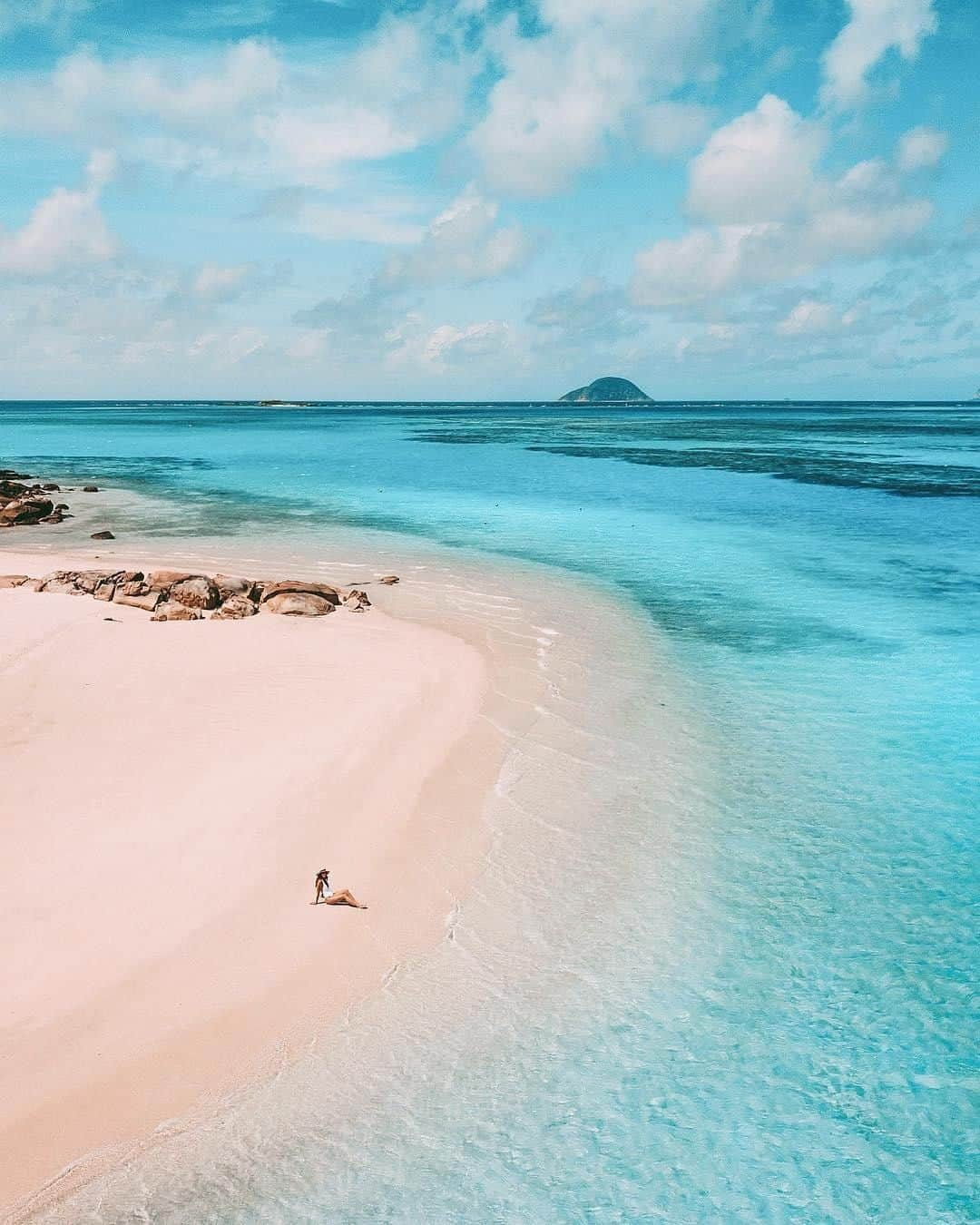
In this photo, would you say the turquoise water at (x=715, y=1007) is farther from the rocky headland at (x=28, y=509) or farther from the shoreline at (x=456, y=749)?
the rocky headland at (x=28, y=509)

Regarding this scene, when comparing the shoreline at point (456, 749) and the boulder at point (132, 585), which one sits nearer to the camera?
the shoreline at point (456, 749)

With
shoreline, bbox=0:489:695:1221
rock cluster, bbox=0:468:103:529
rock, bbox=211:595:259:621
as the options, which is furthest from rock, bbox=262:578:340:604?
rock cluster, bbox=0:468:103:529

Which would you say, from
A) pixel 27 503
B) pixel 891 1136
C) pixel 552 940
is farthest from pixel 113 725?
pixel 27 503

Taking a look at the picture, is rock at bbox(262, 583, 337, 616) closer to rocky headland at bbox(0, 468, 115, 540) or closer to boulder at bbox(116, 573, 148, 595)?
boulder at bbox(116, 573, 148, 595)

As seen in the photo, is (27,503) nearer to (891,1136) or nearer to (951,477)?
(891,1136)

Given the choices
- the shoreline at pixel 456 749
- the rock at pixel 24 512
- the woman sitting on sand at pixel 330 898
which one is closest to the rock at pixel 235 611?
the shoreline at pixel 456 749

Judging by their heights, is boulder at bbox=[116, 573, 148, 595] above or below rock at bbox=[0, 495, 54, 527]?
below
